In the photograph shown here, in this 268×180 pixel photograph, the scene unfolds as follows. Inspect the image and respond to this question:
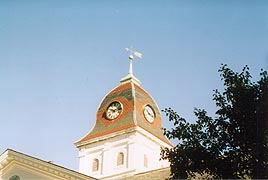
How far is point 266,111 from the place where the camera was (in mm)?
15195

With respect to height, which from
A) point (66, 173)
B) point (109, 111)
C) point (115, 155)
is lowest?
point (66, 173)

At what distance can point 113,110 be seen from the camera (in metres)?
54.3

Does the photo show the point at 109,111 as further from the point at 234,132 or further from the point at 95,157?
the point at 234,132

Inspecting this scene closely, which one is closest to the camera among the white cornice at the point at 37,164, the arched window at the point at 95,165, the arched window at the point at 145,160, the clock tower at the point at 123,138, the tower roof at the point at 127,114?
the white cornice at the point at 37,164

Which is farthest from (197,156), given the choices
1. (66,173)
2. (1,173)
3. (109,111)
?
(109,111)

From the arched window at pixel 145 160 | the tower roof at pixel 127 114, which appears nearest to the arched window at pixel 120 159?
the arched window at pixel 145 160

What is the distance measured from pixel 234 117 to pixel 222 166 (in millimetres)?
1621

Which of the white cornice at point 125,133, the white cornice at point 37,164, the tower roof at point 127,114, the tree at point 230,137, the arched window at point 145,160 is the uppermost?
the tower roof at point 127,114

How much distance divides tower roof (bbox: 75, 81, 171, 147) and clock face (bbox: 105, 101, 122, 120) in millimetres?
233

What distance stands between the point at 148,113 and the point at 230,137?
3799 centimetres

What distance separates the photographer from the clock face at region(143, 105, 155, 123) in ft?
175

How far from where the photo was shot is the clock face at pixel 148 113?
2095 inches

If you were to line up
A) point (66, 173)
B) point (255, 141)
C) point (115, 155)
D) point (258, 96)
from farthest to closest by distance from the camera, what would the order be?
point (115, 155) → point (66, 173) → point (258, 96) → point (255, 141)

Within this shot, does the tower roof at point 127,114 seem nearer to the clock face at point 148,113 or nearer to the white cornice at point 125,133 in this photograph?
the clock face at point 148,113
